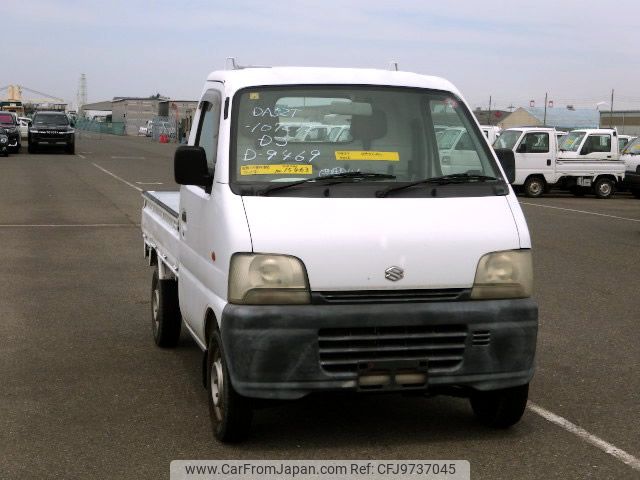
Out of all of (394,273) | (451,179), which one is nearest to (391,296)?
(394,273)

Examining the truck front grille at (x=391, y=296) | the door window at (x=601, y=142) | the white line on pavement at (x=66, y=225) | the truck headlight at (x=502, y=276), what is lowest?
the white line on pavement at (x=66, y=225)

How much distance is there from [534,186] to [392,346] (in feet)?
74.8

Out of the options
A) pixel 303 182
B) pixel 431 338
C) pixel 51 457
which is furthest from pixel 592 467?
pixel 51 457

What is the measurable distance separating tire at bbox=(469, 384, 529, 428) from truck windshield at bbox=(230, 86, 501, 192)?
1200 millimetres

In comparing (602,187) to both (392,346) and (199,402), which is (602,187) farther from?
(392,346)

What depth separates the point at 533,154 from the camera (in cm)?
2661

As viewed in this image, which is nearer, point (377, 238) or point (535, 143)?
point (377, 238)

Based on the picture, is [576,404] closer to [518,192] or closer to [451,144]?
[451,144]

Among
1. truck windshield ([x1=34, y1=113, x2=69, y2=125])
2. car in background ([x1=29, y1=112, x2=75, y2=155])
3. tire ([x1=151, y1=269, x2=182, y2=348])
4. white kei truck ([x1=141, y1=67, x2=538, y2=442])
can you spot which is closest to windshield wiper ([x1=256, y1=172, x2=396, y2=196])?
white kei truck ([x1=141, y1=67, x2=538, y2=442])

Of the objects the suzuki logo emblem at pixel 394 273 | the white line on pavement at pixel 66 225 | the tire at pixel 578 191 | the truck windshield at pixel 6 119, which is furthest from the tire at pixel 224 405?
the truck windshield at pixel 6 119

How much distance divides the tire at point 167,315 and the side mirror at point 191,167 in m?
2.04

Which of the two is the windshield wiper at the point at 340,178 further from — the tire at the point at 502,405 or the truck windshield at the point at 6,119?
the truck windshield at the point at 6,119

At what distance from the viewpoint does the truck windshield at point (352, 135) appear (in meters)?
5.44

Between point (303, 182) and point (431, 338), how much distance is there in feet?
3.43
